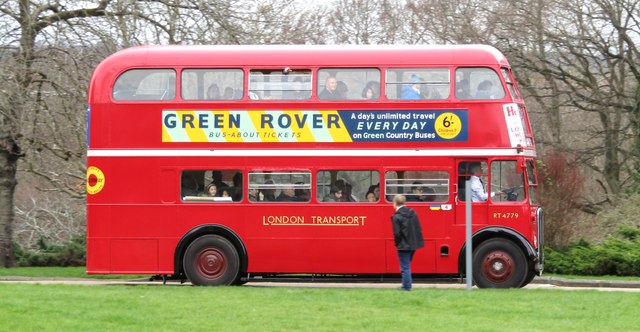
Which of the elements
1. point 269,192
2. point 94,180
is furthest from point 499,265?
point 94,180

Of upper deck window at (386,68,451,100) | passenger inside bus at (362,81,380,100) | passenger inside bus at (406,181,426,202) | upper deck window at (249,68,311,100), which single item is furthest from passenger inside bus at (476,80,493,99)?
upper deck window at (249,68,311,100)

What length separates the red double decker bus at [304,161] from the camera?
61.9ft

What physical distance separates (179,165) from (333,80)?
294 cm

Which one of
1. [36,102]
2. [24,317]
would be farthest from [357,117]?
[36,102]

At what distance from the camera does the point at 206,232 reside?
1930 cm

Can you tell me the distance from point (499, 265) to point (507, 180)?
1409 mm

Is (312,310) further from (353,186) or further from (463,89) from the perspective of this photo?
(463,89)

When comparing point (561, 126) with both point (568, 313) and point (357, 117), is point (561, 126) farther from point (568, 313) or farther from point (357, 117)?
point (568, 313)

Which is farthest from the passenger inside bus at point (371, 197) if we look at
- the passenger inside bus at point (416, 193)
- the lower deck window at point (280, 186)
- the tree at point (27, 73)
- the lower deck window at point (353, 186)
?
the tree at point (27, 73)

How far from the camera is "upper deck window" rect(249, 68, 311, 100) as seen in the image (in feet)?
62.5

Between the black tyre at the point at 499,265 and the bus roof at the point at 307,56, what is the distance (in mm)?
3036

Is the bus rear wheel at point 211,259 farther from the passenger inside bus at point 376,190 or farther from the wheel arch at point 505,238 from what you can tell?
the wheel arch at point 505,238

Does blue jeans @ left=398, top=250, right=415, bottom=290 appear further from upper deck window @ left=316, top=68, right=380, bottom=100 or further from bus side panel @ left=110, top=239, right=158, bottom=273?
bus side panel @ left=110, top=239, right=158, bottom=273

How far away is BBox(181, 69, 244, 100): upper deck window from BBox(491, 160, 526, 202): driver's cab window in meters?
4.43
